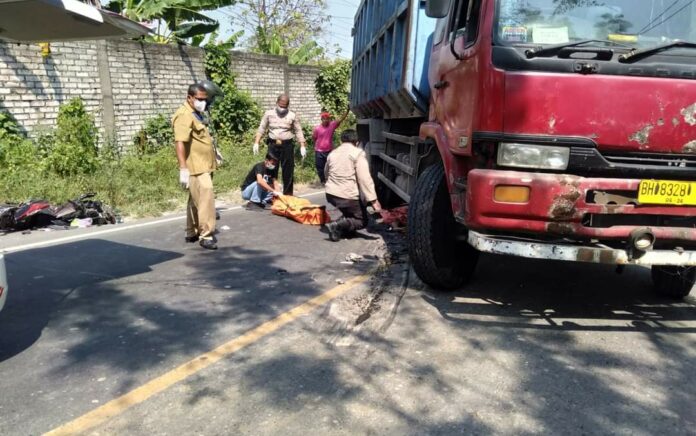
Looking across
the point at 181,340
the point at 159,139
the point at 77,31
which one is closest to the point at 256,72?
the point at 159,139

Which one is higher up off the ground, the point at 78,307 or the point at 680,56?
the point at 680,56

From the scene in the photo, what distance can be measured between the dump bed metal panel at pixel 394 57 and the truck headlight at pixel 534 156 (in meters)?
2.36

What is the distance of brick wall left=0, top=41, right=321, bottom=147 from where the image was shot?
9094mm

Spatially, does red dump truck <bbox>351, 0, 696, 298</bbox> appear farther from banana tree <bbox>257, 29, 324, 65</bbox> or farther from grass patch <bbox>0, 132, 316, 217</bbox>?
banana tree <bbox>257, 29, 324, 65</bbox>

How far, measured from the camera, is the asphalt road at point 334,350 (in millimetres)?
2760

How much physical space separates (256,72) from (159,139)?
4395 millimetres

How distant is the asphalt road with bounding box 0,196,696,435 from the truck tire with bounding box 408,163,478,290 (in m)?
0.22

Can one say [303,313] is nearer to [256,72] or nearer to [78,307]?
[78,307]

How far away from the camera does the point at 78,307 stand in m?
4.19

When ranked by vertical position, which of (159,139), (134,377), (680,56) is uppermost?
(680,56)

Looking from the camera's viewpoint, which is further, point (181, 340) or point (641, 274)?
point (641, 274)

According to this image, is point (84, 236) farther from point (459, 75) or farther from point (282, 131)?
point (459, 75)

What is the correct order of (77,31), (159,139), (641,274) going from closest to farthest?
(77,31) < (641,274) < (159,139)

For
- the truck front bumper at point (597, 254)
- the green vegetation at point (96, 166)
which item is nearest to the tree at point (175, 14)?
the green vegetation at point (96, 166)
